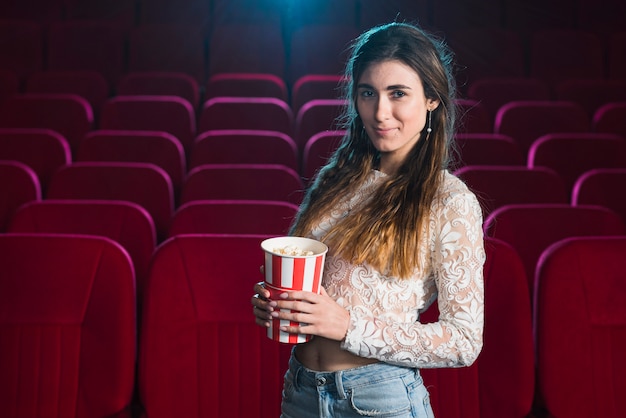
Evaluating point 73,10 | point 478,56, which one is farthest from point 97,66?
point 478,56

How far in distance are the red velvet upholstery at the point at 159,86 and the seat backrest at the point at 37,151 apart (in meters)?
0.48

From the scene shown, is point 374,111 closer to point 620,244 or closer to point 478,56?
point 620,244

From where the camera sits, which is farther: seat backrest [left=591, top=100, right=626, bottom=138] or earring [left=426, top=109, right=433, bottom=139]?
seat backrest [left=591, top=100, right=626, bottom=138]

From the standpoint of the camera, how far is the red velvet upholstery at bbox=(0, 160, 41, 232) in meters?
1.13

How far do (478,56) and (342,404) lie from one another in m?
1.83

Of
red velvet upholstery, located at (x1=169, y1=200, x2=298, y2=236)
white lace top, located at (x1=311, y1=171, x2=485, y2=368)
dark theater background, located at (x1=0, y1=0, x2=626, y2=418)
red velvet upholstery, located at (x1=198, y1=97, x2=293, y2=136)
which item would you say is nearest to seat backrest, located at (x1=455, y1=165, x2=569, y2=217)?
dark theater background, located at (x1=0, y1=0, x2=626, y2=418)

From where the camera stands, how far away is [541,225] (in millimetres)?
951

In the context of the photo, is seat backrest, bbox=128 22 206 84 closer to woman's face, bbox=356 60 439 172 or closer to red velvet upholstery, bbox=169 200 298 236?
red velvet upholstery, bbox=169 200 298 236

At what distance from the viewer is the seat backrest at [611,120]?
159 cm

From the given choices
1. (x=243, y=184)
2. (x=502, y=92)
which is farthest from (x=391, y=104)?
(x=502, y=92)

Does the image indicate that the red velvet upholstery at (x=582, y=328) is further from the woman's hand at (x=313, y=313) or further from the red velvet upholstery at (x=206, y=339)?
the woman's hand at (x=313, y=313)

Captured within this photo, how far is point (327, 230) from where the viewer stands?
0.53 meters

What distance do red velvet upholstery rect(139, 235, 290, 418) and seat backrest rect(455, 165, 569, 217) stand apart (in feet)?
1.55

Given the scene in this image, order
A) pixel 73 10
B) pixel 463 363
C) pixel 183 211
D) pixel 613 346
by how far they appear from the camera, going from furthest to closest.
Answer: pixel 73 10 → pixel 183 211 → pixel 613 346 → pixel 463 363
